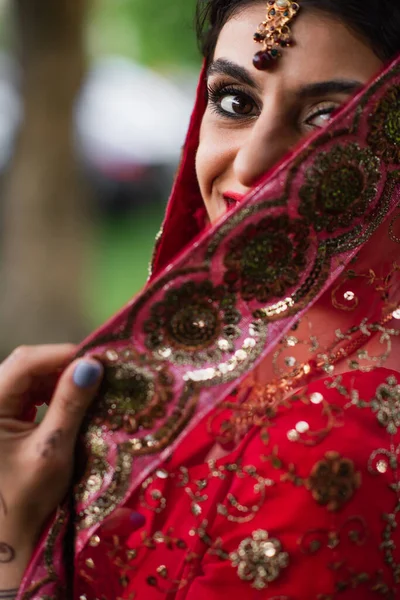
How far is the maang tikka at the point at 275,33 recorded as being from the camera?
1.26m

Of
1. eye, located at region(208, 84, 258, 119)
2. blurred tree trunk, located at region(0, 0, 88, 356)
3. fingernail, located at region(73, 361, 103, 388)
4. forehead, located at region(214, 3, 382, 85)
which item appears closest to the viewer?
fingernail, located at region(73, 361, 103, 388)

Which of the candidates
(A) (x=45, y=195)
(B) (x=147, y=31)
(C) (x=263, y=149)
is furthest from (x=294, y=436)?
(B) (x=147, y=31)

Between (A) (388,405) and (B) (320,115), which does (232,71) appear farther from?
(A) (388,405)

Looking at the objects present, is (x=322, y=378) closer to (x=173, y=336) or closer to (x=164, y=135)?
(x=173, y=336)

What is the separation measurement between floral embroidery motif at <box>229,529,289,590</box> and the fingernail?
296 millimetres

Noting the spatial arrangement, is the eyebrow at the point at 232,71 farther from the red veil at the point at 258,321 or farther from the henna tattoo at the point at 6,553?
the henna tattoo at the point at 6,553

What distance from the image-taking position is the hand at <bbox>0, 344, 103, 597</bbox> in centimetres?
102

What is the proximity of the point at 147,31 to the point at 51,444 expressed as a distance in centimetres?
692

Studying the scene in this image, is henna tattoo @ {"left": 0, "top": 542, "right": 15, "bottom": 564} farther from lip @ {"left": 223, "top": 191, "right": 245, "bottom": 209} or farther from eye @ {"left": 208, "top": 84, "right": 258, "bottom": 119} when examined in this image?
eye @ {"left": 208, "top": 84, "right": 258, "bottom": 119}

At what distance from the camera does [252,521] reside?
1.07 m

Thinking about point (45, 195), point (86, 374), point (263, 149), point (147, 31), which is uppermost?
Result: point (263, 149)

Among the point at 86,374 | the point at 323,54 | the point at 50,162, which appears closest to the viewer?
the point at 86,374

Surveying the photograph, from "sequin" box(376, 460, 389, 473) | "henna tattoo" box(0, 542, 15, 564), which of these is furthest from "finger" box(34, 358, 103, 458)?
"sequin" box(376, 460, 389, 473)

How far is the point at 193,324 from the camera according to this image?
3.51ft
